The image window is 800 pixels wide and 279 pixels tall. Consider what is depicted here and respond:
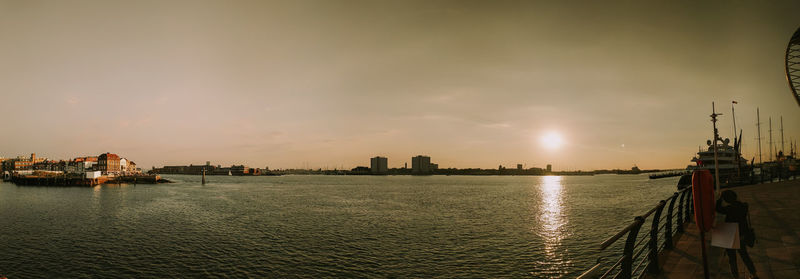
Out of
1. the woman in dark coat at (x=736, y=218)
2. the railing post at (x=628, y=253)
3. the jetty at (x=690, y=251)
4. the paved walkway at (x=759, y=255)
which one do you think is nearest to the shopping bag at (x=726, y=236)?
the woman in dark coat at (x=736, y=218)

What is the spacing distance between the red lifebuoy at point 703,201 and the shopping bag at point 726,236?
5.48 feet

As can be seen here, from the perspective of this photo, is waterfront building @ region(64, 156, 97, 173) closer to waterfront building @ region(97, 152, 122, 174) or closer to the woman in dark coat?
waterfront building @ region(97, 152, 122, 174)

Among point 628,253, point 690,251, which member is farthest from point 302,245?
point 628,253

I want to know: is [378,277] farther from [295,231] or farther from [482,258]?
[295,231]

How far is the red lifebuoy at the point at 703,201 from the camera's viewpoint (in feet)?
16.5

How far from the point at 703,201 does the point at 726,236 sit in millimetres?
2189

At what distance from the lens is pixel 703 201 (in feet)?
16.8

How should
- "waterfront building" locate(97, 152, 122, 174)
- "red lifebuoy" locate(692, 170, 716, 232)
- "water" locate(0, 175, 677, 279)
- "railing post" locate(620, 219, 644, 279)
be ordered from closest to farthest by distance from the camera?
"red lifebuoy" locate(692, 170, 716, 232)
"railing post" locate(620, 219, 644, 279)
"water" locate(0, 175, 677, 279)
"waterfront building" locate(97, 152, 122, 174)

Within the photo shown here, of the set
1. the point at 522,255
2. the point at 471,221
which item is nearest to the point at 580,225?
the point at 471,221

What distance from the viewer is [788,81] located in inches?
811

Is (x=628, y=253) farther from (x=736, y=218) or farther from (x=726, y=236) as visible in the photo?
(x=736, y=218)

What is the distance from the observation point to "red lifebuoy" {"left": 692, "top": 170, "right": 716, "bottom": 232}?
5.02 m

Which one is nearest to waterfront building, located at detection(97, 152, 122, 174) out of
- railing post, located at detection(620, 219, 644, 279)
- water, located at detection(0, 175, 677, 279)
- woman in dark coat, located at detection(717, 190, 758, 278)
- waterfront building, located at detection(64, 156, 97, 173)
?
waterfront building, located at detection(64, 156, 97, 173)

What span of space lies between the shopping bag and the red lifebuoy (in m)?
1.67
